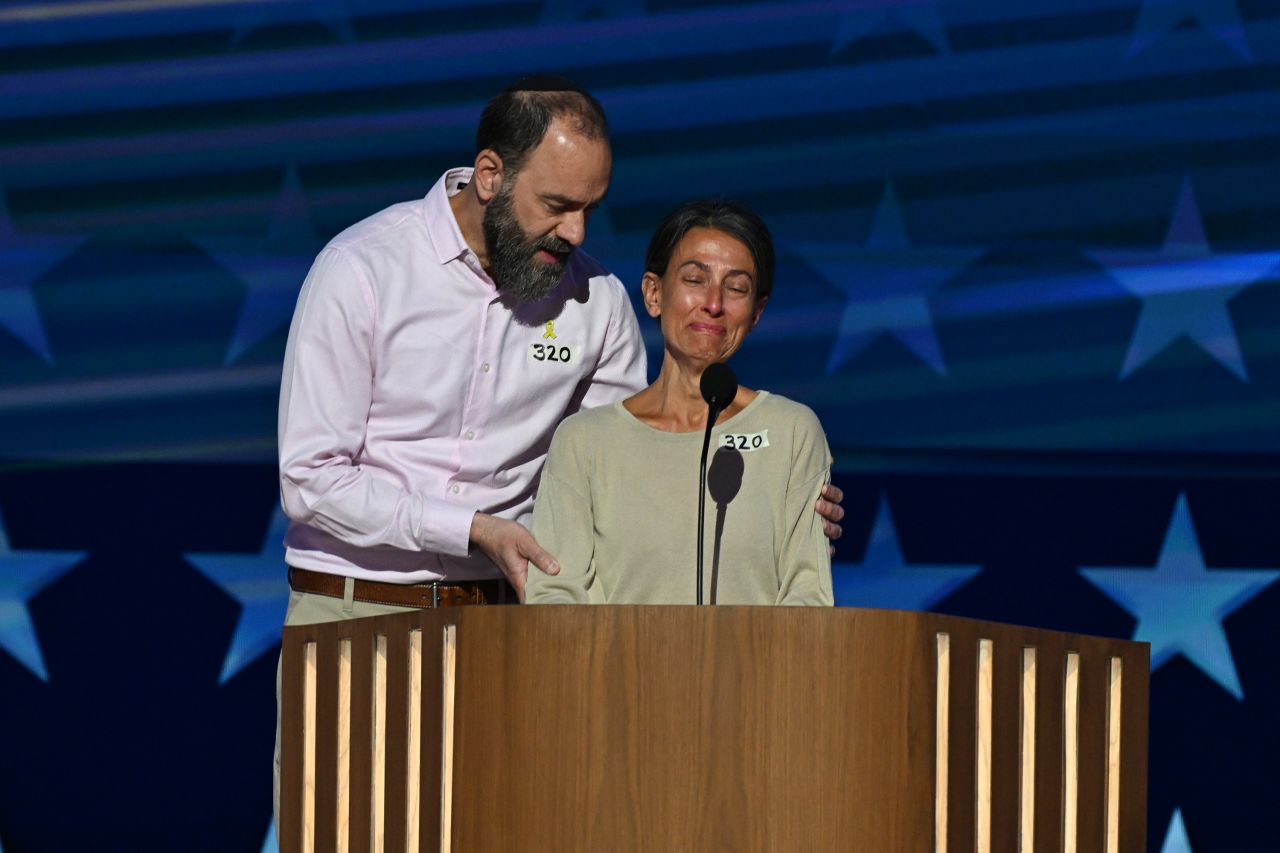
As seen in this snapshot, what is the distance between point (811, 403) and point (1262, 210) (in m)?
1.15

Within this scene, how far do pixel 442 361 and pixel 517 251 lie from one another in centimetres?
25

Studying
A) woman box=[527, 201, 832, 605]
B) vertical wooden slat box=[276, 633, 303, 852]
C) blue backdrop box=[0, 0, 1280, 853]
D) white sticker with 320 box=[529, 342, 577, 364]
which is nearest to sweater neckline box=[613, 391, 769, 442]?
woman box=[527, 201, 832, 605]

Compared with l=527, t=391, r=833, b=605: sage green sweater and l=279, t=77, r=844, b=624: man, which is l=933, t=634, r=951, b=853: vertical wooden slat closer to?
l=527, t=391, r=833, b=605: sage green sweater

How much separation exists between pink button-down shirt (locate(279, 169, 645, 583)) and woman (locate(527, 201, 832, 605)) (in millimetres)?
447

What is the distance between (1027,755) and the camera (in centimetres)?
268

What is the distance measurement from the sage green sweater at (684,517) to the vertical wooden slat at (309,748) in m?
0.36

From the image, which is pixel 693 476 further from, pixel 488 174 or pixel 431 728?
pixel 488 174

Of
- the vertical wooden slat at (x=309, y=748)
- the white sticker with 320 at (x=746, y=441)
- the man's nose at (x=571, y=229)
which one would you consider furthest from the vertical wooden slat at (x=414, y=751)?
the man's nose at (x=571, y=229)

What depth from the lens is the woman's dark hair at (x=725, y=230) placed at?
3135 millimetres

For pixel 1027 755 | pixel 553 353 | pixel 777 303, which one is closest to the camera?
pixel 1027 755

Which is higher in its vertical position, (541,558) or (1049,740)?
(541,558)

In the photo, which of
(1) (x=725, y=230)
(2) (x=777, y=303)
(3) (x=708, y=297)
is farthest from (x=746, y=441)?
(2) (x=777, y=303)

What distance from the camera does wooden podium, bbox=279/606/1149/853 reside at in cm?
245

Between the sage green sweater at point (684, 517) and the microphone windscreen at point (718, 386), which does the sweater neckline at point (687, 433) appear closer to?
the sage green sweater at point (684, 517)
